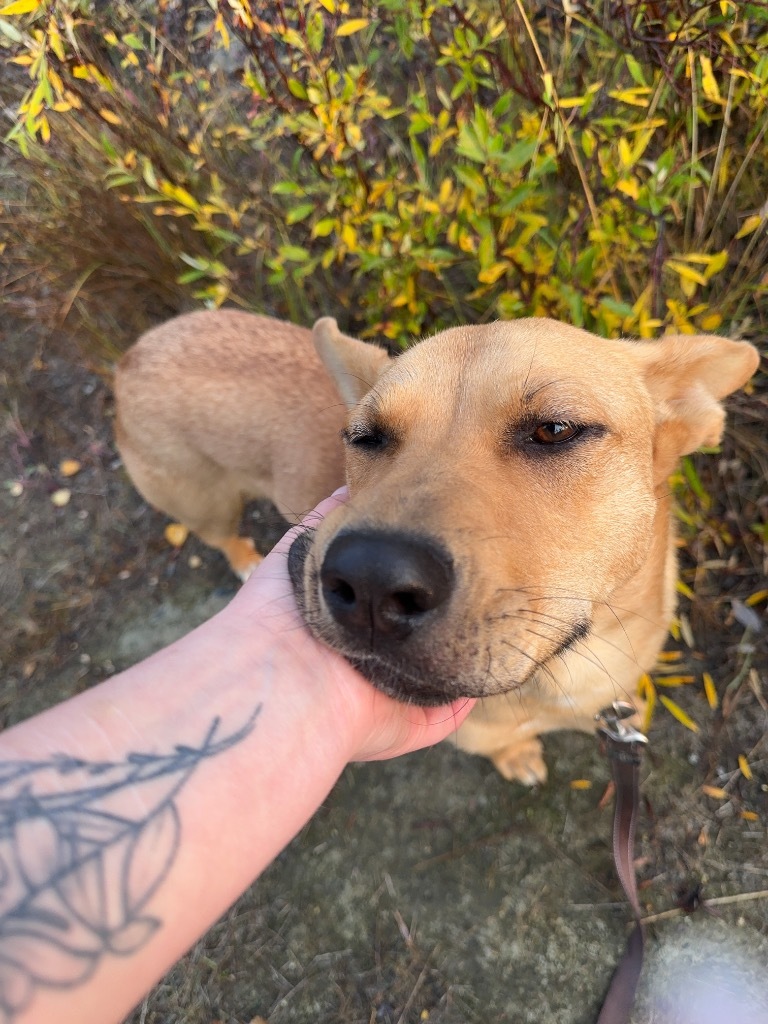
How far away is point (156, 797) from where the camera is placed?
1650 mm

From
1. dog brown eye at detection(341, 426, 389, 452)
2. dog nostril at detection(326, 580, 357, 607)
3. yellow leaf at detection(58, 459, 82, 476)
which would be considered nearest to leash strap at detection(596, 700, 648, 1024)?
dog brown eye at detection(341, 426, 389, 452)

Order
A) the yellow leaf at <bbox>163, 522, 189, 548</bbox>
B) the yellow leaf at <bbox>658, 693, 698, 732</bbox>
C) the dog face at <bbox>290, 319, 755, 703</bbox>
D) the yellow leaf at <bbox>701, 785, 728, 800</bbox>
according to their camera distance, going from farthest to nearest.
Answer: the yellow leaf at <bbox>163, 522, 189, 548</bbox>, the yellow leaf at <bbox>658, 693, 698, 732</bbox>, the yellow leaf at <bbox>701, 785, 728, 800</bbox>, the dog face at <bbox>290, 319, 755, 703</bbox>

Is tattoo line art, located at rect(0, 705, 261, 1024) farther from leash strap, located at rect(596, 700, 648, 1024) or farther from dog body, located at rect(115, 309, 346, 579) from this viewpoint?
dog body, located at rect(115, 309, 346, 579)

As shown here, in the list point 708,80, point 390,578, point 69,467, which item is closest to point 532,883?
point 390,578

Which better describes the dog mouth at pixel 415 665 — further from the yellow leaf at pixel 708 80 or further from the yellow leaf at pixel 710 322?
the yellow leaf at pixel 708 80

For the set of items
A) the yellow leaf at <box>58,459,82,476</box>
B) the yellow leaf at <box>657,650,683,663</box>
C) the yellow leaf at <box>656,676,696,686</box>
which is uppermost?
the yellow leaf at <box>58,459,82,476</box>

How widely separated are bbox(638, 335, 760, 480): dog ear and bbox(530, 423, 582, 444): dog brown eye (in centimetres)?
56

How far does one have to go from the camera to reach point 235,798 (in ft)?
5.75

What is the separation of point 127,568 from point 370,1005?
134 inches

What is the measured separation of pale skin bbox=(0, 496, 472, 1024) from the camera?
145 cm

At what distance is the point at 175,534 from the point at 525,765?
10.4ft

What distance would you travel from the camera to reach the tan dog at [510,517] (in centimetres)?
155

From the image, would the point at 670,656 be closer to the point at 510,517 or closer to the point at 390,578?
the point at 510,517

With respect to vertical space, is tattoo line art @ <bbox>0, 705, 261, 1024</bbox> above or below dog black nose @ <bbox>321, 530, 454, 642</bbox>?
below
